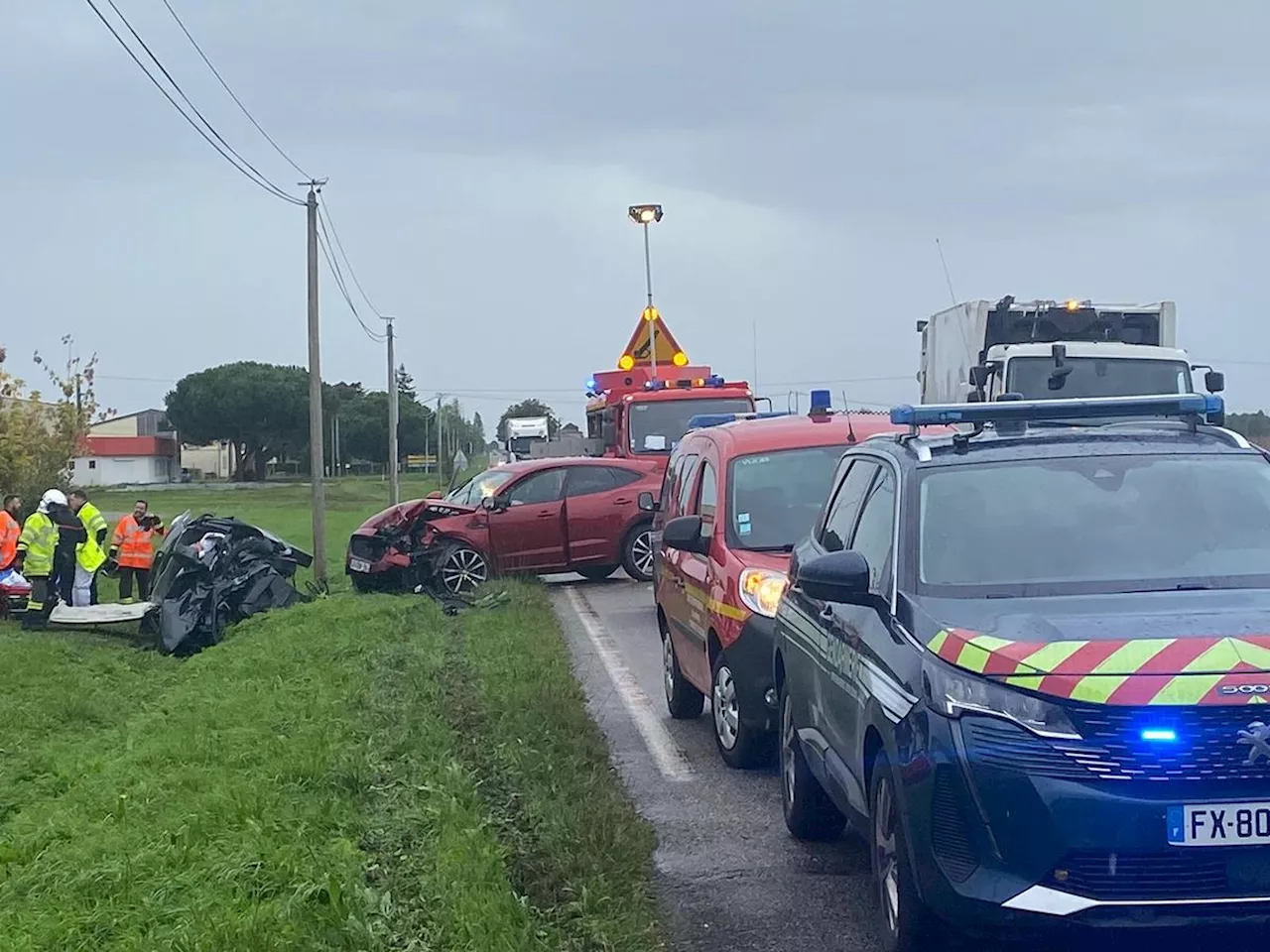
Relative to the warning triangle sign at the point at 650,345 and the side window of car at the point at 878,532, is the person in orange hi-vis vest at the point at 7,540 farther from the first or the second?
the side window of car at the point at 878,532

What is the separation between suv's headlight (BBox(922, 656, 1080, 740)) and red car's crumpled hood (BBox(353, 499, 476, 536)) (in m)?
15.4

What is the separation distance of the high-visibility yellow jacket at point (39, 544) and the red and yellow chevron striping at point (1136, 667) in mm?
17207

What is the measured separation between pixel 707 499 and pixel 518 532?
1055 centimetres

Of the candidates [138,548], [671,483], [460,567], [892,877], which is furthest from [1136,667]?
[138,548]

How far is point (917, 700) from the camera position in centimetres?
455

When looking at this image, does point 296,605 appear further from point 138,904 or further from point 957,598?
point 957,598

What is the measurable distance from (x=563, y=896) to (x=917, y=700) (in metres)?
1.86

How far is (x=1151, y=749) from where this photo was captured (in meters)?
4.13

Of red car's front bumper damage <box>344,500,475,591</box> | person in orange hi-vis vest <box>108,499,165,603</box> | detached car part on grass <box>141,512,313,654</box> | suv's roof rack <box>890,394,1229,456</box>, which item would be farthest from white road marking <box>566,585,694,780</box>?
person in orange hi-vis vest <box>108,499,165,603</box>

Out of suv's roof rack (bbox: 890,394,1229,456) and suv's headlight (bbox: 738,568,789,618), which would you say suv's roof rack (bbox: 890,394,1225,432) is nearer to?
suv's roof rack (bbox: 890,394,1229,456)

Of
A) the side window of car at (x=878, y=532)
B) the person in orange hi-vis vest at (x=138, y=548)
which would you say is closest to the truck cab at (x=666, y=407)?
the person in orange hi-vis vest at (x=138, y=548)

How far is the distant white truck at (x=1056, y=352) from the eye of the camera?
1680 cm

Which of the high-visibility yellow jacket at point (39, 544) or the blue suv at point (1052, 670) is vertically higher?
the blue suv at point (1052, 670)

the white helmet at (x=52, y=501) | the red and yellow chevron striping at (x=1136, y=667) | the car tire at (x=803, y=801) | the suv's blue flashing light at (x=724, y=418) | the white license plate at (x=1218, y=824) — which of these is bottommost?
the car tire at (x=803, y=801)
